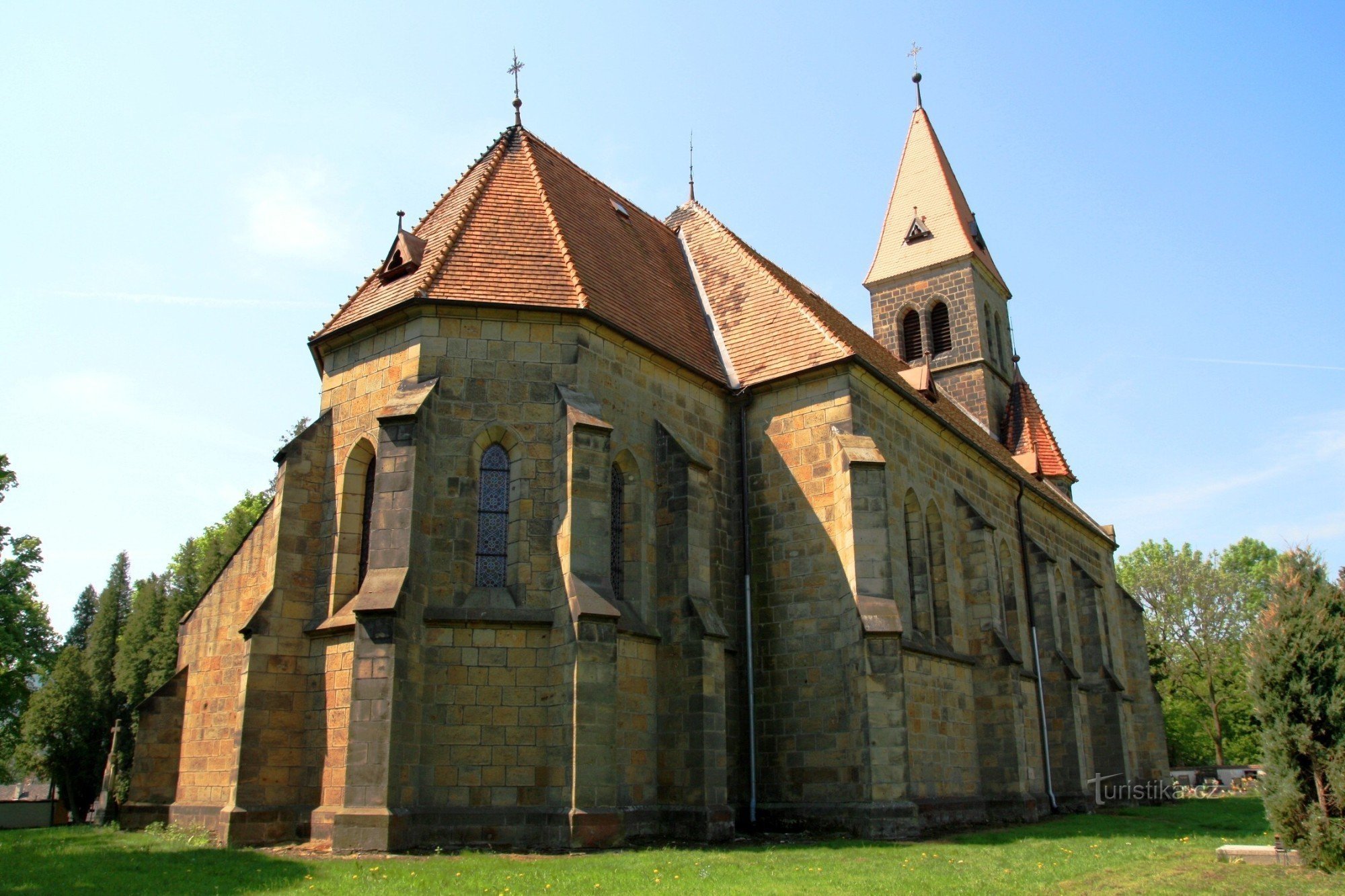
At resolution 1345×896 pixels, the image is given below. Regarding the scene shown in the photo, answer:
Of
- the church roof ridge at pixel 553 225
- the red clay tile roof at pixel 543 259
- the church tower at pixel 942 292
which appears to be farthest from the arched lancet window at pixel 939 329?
the church roof ridge at pixel 553 225

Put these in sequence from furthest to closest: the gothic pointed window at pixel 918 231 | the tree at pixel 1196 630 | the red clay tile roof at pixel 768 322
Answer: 1. the tree at pixel 1196 630
2. the gothic pointed window at pixel 918 231
3. the red clay tile roof at pixel 768 322

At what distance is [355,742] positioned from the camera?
12617 millimetres

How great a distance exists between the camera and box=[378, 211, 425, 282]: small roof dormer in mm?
16438

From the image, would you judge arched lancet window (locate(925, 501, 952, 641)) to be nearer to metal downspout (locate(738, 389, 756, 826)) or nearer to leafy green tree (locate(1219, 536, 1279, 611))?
metal downspout (locate(738, 389, 756, 826))

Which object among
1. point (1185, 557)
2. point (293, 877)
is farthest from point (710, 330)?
point (1185, 557)

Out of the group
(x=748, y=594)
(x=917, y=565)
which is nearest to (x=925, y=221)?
(x=917, y=565)

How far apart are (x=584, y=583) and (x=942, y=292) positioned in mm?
22751

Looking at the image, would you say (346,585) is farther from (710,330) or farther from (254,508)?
(254,508)

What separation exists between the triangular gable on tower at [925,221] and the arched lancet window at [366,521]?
2253cm

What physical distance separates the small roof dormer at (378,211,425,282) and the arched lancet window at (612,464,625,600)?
185 inches

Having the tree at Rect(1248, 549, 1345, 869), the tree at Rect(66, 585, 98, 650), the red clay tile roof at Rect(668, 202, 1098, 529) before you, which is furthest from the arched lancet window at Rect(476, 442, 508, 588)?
the tree at Rect(66, 585, 98, 650)

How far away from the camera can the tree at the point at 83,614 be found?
62.3m

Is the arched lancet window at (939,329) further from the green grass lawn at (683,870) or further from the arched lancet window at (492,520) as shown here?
the arched lancet window at (492,520)

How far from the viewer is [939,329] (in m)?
33.3
